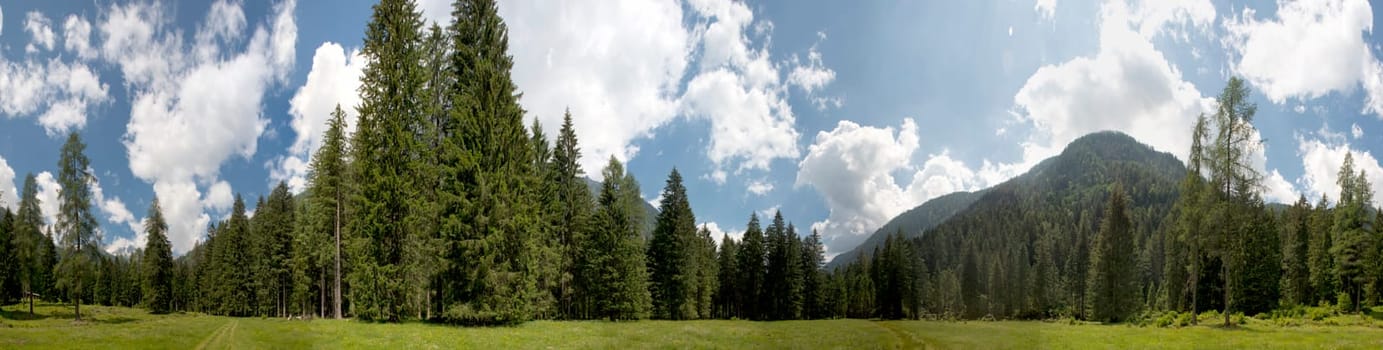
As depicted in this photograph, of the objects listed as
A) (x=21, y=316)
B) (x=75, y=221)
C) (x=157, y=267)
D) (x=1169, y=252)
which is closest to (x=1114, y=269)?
(x=1169, y=252)

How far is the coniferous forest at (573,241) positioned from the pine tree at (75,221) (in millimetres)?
149

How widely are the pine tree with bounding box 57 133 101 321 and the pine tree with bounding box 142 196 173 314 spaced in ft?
134

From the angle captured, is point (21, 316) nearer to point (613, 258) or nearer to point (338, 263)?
point (338, 263)

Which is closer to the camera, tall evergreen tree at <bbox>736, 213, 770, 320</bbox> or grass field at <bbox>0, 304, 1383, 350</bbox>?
grass field at <bbox>0, 304, 1383, 350</bbox>

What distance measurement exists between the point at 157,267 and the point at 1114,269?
117m

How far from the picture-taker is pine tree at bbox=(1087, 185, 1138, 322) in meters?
54.5

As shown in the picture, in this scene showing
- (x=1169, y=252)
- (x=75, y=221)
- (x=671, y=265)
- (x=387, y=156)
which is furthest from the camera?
(x=1169, y=252)

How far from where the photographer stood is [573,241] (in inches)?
2121

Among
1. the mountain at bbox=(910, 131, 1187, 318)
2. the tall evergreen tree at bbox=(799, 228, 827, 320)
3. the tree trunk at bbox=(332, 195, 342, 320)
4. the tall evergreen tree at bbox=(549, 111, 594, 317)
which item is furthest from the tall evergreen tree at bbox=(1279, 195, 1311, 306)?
the tree trunk at bbox=(332, 195, 342, 320)

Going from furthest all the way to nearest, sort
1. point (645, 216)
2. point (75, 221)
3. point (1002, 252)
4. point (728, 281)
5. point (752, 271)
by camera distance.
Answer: point (728, 281)
point (752, 271)
point (645, 216)
point (75, 221)
point (1002, 252)

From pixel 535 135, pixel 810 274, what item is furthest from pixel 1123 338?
pixel 810 274

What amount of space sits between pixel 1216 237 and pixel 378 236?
50.1 meters

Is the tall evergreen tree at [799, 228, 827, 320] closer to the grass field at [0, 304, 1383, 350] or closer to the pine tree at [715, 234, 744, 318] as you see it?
the pine tree at [715, 234, 744, 318]

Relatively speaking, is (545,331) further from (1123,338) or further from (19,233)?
(19,233)
